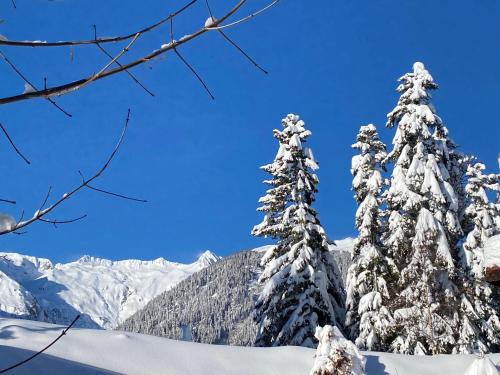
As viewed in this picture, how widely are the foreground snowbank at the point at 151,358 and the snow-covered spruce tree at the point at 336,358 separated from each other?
23cm

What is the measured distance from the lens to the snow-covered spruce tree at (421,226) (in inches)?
686

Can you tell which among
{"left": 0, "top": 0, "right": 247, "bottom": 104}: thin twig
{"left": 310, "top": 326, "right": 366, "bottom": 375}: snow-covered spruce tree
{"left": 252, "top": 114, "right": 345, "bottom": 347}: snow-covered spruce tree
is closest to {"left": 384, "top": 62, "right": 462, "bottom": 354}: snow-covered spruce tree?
{"left": 252, "top": 114, "right": 345, "bottom": 347}: snow-covered spruce tree

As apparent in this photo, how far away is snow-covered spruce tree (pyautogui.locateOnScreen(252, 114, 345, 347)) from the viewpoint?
18375 mm

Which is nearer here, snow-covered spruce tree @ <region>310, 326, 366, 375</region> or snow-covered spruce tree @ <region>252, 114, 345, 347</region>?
snow-covered spruce tree @ <region>310, 326, 366, 375</region>

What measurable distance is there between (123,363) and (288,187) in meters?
13.8

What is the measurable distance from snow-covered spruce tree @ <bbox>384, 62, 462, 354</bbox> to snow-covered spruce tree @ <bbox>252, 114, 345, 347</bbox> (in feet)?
8.32

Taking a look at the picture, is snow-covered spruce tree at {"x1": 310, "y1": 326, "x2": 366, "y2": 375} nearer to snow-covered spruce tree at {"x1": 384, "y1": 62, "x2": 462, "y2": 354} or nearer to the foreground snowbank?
the foreground snowbank

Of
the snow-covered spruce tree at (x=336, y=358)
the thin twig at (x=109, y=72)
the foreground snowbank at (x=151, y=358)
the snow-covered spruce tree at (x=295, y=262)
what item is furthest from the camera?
the snow-covered spruce tree at (x=295, y=262)

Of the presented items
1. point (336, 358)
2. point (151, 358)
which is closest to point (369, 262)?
point (336, 358)

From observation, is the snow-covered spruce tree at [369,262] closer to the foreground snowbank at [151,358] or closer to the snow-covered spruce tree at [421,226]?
the snow-covered spruce tree at [421,226]

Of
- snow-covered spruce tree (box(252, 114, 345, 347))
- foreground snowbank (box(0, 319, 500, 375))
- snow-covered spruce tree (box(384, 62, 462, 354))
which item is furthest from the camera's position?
snow-covered spruce tree (box(252, 114, 345, 347))

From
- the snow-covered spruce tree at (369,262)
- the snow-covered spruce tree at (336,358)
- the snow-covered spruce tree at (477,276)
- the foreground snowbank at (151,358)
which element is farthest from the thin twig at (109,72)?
the snow-covered spruce tree at (369,262)

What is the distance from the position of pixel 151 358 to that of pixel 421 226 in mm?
12977

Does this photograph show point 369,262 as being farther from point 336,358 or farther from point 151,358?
point 151,358
